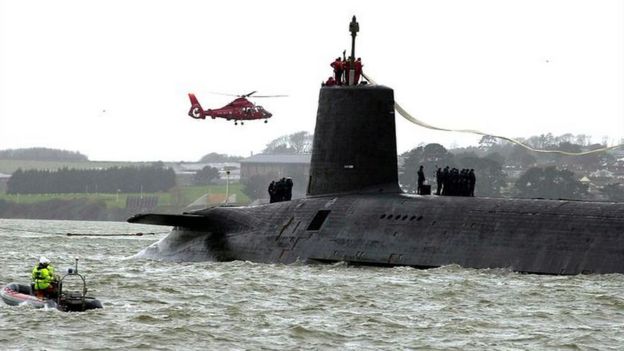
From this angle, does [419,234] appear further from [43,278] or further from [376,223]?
[43,278]

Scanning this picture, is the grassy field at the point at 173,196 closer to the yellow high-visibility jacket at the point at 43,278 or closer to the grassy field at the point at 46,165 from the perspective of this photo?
the grassy field at the point at 46,165

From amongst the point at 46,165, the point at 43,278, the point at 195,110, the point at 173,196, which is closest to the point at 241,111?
the point at 195,110

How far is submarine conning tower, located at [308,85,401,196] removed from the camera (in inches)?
1299

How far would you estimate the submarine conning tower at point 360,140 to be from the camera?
33.0m

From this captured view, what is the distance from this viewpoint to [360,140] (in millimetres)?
33031

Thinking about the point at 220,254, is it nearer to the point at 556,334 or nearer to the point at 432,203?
the point at 432,203

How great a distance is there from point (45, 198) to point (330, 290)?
9529cm

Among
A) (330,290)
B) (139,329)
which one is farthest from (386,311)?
(139,329)

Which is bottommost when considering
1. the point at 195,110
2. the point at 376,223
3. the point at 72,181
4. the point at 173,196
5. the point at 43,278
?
the point at 43,278

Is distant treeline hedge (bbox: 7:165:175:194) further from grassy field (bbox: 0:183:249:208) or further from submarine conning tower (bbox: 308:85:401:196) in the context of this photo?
submarine conning tower (bbox: 308:85:401:196)

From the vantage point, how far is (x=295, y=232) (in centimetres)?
3216

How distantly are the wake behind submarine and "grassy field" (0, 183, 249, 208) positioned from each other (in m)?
71.9

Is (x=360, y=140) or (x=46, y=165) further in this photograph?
(x=46, y=165)

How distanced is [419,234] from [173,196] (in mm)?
83581
